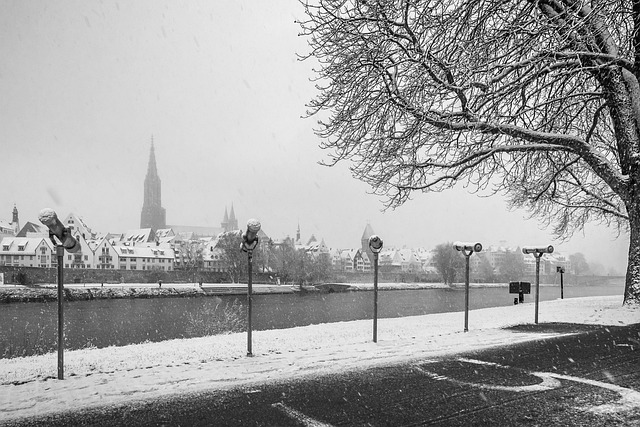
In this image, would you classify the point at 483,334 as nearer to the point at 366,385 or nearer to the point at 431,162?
the point at 366,385

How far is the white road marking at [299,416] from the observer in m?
4.27

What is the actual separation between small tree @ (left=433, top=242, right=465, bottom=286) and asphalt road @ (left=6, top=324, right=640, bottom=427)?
80.5 meters

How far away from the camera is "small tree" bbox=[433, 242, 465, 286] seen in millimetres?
85188

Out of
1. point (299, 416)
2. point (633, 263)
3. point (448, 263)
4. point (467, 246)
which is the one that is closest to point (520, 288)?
point (633, 263)

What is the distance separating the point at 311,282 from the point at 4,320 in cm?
4887

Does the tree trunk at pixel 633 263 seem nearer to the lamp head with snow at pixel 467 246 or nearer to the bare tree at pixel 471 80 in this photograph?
the bare tree at pixel 471 80

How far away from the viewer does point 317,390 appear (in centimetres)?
536

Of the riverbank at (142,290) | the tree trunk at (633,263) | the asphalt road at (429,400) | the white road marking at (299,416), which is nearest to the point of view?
the white road marking at (299,416)

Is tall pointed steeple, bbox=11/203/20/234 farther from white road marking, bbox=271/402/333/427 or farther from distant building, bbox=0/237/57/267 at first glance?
white road marking, bbox=271/402/333/427

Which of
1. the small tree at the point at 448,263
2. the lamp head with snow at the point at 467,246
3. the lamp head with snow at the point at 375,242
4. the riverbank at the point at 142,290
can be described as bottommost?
the riverbank at the point at 142,290

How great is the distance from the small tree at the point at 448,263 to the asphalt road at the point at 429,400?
264ft

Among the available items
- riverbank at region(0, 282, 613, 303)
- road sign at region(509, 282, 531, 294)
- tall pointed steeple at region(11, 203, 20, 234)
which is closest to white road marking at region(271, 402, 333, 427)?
road sign at region(509, 282, 531, 294)

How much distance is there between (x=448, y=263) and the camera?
85.2m

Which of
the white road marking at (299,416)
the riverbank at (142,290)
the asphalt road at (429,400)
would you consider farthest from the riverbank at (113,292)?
the white road marking at (299,416)
